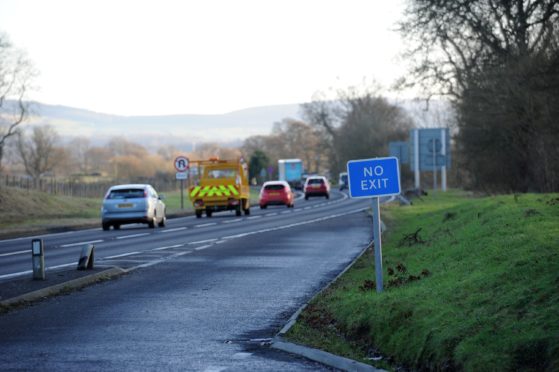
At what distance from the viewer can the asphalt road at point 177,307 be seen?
10500mm

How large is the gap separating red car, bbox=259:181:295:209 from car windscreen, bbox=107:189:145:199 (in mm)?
21017

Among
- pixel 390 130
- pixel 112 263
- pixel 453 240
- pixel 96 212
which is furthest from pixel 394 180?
pixel 390 130

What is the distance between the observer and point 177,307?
1480cm

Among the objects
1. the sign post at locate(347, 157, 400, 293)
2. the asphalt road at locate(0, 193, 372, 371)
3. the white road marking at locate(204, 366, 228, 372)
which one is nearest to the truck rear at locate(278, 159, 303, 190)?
the asphalt road at locate(0, 193, 372, 371)

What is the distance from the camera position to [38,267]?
58.2 feet

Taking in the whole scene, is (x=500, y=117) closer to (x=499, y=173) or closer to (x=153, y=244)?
(x=499, y=173)

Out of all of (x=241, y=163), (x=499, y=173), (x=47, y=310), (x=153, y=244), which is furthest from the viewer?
(x=241, y=163)

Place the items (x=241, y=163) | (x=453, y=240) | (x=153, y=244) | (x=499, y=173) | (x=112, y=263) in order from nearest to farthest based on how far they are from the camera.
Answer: (x=453, y=240) < (x=112, y=263) < (x=153, y=244) < (x=499, y=173) < (x=241, y=163)

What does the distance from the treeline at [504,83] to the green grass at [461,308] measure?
736 inches

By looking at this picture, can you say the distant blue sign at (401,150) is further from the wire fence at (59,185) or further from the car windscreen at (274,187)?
the wire fence at (59,185)

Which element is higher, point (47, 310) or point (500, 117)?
point (500, 117)

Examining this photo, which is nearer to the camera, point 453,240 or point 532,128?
point 453,240

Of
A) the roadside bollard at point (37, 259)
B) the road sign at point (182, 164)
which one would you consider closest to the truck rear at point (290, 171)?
the road sign at point (182, 164)

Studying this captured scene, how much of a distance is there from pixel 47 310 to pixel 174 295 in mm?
2275
